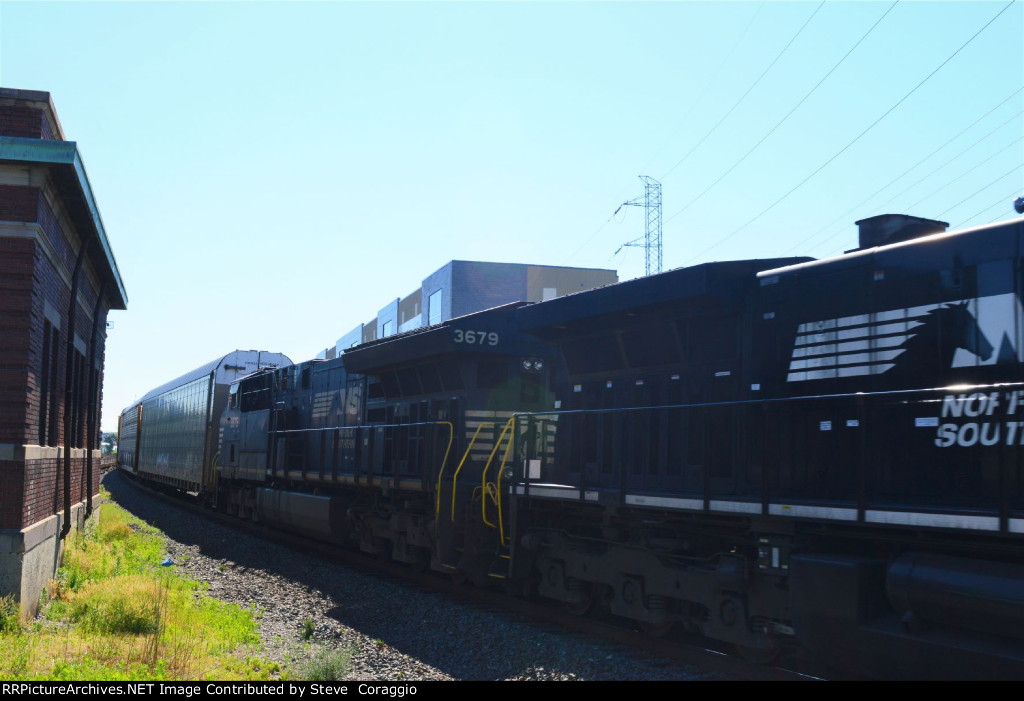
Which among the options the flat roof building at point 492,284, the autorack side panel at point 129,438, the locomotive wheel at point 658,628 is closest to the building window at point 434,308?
the flat roof building at point 492,284

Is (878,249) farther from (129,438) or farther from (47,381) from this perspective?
(129,438)

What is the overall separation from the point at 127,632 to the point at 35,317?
3.72m

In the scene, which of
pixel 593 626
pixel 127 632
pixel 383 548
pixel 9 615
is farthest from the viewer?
pixel 383 548

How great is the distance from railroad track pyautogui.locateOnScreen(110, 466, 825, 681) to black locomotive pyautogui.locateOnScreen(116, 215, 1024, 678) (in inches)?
8.9

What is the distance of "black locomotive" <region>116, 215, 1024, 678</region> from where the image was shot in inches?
227

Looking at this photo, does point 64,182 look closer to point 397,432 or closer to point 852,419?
point 397,432

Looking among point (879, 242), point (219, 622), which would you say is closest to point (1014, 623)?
point (879, 242)

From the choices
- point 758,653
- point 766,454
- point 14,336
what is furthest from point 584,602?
point 14,336

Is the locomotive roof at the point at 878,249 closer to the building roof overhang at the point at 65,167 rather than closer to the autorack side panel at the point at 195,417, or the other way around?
the building roof overhang at the point at 65,167

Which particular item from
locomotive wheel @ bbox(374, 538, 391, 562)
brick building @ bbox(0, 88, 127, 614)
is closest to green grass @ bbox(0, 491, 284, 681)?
brick building @ bbox(0, 88, 127, 614)

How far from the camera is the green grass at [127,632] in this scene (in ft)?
22.6

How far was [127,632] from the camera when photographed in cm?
865

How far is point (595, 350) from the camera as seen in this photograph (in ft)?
32.9
